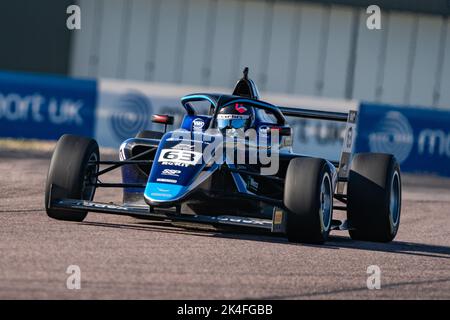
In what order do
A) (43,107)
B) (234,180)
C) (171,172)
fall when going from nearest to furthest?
(171,172) < (234,180) < (43,107)

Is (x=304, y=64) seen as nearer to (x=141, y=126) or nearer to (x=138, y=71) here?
(x=138, y=71)

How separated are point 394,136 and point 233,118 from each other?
34.2ft

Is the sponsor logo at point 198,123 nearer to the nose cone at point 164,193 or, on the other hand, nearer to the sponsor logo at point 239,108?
the sponsor logo at point 239,108

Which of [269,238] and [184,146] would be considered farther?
[269,238]

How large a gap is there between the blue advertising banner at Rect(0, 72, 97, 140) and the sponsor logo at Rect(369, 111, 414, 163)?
5.28 metres

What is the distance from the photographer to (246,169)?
→ 10.3 m

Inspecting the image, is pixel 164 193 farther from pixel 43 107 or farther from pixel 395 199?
pixel 43 107

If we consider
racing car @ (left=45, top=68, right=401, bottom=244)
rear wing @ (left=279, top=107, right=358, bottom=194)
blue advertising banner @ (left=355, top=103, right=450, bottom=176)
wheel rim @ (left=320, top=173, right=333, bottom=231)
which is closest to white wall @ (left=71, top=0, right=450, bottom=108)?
blue advertising banner @ (left=355, top=103, right=450, bottom=176)

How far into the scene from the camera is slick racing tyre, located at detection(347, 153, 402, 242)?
10406 mm

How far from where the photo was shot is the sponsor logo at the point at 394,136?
2092 cm

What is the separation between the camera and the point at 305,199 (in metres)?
9.46

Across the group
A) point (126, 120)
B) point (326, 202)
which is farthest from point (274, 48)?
point (326, 202)
